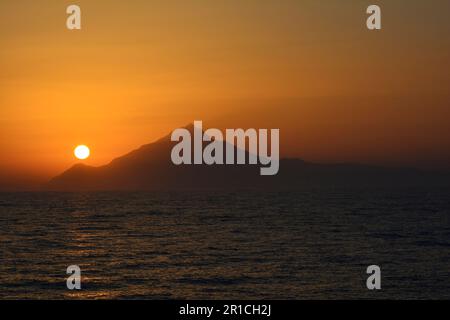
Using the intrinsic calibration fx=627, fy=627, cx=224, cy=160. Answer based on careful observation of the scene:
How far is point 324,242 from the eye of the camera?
230 ft

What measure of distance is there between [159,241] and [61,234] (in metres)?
18.2

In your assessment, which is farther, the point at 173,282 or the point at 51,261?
the point at 51,261

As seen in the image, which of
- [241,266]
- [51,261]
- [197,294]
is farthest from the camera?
[51,261]

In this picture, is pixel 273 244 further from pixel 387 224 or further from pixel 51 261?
pixel 387 224

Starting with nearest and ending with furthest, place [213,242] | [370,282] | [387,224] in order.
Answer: [370,282], [213,242], [387,224]

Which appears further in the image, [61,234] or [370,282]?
[61,234]

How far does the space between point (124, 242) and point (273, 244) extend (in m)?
18.2

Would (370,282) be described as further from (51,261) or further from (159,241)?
(159,241)

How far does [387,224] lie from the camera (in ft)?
324
